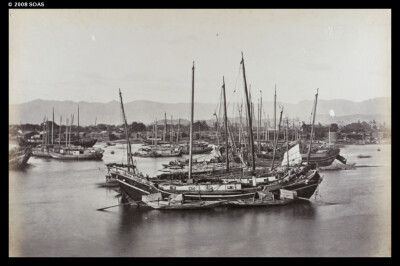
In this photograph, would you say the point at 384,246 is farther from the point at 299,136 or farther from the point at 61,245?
the point at 61,245

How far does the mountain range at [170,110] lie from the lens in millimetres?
4625

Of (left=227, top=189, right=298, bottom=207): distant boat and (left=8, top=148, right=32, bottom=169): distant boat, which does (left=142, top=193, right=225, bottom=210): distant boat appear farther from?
(left=8, top=148, right=32, bottom=169): distant boat

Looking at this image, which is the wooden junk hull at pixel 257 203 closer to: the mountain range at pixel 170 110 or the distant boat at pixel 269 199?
the distant boat at pixel 269 199

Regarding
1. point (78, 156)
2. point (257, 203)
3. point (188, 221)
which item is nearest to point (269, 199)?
point (257, 203)

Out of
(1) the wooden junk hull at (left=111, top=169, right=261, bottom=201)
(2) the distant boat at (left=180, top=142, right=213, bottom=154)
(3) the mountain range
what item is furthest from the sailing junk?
(3) the mountain range

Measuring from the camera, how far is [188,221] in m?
4.77

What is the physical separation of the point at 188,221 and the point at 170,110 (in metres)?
1.44

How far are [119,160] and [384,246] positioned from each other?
11.7ft

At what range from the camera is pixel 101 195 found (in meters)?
4.75

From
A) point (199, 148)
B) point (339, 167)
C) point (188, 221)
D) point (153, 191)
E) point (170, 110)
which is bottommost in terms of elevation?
point (188, 221)

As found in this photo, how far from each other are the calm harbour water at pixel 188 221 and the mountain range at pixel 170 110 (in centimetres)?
45

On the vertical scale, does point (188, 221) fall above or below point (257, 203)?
below

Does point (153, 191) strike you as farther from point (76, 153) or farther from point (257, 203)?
point (257, 203)

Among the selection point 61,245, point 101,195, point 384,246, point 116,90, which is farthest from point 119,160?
point 384,246
